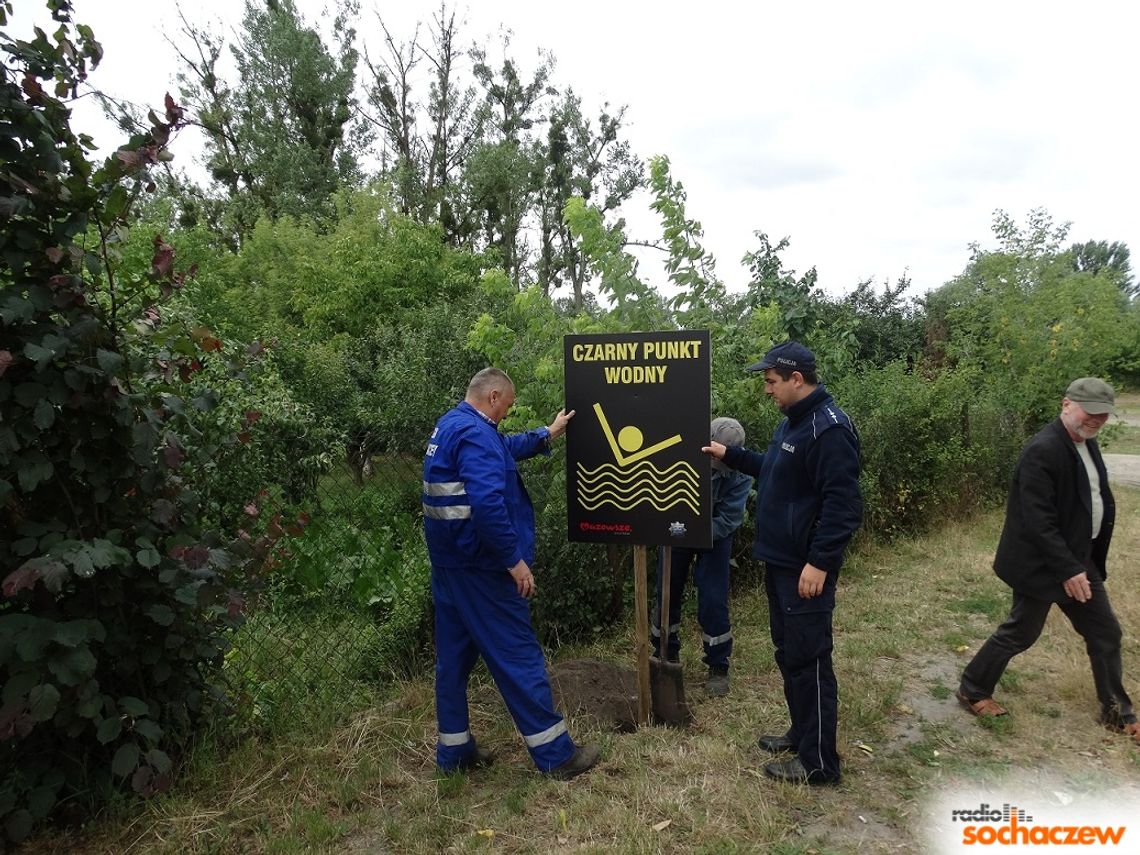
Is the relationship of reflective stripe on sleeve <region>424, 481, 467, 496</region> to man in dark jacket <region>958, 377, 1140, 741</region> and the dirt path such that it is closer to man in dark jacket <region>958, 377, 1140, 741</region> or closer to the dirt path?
man in dark jacket <region>958, 377, 1140, 741</region>

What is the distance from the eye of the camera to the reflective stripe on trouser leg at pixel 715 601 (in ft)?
15.5

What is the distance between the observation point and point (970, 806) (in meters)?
3.38

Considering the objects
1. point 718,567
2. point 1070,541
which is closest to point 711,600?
point 718,567

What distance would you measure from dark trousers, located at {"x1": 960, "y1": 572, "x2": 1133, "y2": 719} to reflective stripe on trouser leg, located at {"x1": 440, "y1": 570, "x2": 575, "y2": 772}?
266cm

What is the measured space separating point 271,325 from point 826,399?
14.4 meters

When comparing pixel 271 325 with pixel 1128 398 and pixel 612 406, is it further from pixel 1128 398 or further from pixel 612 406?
pixel 1128 398

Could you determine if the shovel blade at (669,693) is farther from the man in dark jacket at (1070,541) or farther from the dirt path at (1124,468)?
the dirt path at (1124,468)

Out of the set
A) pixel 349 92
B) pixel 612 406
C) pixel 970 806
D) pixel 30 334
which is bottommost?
pixel 970 806

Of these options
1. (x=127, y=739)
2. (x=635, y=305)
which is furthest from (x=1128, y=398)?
(x=127, y=739)

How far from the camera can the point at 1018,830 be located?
3.25m

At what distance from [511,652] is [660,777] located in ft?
3.08

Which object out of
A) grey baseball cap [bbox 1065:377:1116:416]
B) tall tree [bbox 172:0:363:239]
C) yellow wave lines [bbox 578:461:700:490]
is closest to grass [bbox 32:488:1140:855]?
yellow wave lines [bbox 578:461:700:490]

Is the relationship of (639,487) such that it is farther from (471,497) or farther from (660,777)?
(660,777)

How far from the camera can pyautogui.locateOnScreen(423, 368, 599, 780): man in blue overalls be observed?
11.1ft
